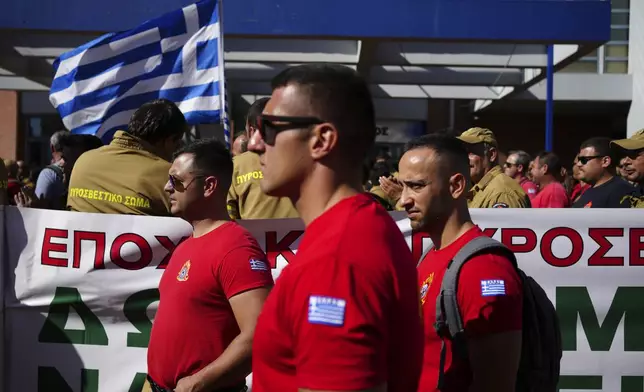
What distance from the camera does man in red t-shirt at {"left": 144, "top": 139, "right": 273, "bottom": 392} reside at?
11.5ft

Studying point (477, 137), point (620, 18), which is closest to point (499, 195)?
point (477, 137)

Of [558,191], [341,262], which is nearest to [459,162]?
[341,262]

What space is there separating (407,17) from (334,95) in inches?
368

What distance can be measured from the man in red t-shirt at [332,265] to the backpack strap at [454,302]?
876 mm

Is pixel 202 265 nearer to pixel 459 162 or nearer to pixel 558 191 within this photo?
pixel 459 162

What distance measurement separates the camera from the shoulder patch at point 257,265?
3.60 meters

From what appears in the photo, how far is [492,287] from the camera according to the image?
299cm

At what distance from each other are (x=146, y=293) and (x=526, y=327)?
9.68 feet

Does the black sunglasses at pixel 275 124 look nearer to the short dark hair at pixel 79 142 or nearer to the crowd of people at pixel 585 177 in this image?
the crowd of people at pixel 585 177

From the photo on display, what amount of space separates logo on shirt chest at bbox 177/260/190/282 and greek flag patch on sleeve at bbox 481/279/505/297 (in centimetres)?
128

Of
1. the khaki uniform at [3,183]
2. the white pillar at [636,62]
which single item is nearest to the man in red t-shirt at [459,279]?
the khaki uniform at [3,183]

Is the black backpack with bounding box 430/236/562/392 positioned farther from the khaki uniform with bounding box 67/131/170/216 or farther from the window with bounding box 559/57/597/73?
the window with bounding box 559/57/597/73

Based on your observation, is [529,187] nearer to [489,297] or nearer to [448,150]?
[448,150]

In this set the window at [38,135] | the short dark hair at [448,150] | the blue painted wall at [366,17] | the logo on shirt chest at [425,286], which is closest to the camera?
the logo on shirt chest at [425,286]
